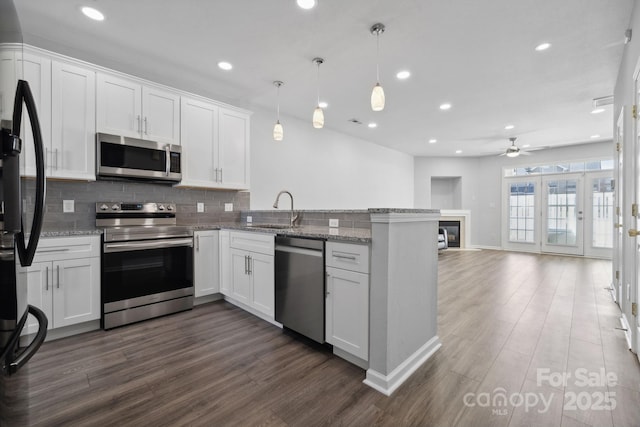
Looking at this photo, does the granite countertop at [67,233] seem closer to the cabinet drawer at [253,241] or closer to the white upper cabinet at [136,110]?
the white upper cabinet at [136,110]

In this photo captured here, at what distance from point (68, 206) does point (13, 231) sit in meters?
2.56

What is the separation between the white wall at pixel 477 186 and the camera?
7.84 metres

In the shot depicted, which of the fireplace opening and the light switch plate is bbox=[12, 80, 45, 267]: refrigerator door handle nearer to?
the light switch plate

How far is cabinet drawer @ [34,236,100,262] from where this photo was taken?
7.23 ft

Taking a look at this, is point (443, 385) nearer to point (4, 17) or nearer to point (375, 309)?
point (375, 309)

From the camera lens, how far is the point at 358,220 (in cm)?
244

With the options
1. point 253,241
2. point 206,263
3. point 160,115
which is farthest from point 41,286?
point 160,115

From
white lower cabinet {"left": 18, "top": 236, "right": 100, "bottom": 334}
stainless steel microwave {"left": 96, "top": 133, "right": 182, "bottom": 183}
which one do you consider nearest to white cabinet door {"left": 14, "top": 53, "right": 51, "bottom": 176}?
stainless steel microwave {"left": 96, "top": 133, "right": 182, "bottom": 183}

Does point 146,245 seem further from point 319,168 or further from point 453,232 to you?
point 453,232

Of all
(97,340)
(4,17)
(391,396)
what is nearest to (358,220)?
(391,396)

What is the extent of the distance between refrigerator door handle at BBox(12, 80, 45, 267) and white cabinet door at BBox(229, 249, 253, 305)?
77.6 inches

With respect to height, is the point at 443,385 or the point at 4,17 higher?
the point at 4,17

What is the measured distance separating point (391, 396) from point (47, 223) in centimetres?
327

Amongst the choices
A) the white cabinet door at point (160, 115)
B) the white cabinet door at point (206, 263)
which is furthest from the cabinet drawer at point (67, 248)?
the white cabinet door at point (160, 115)
